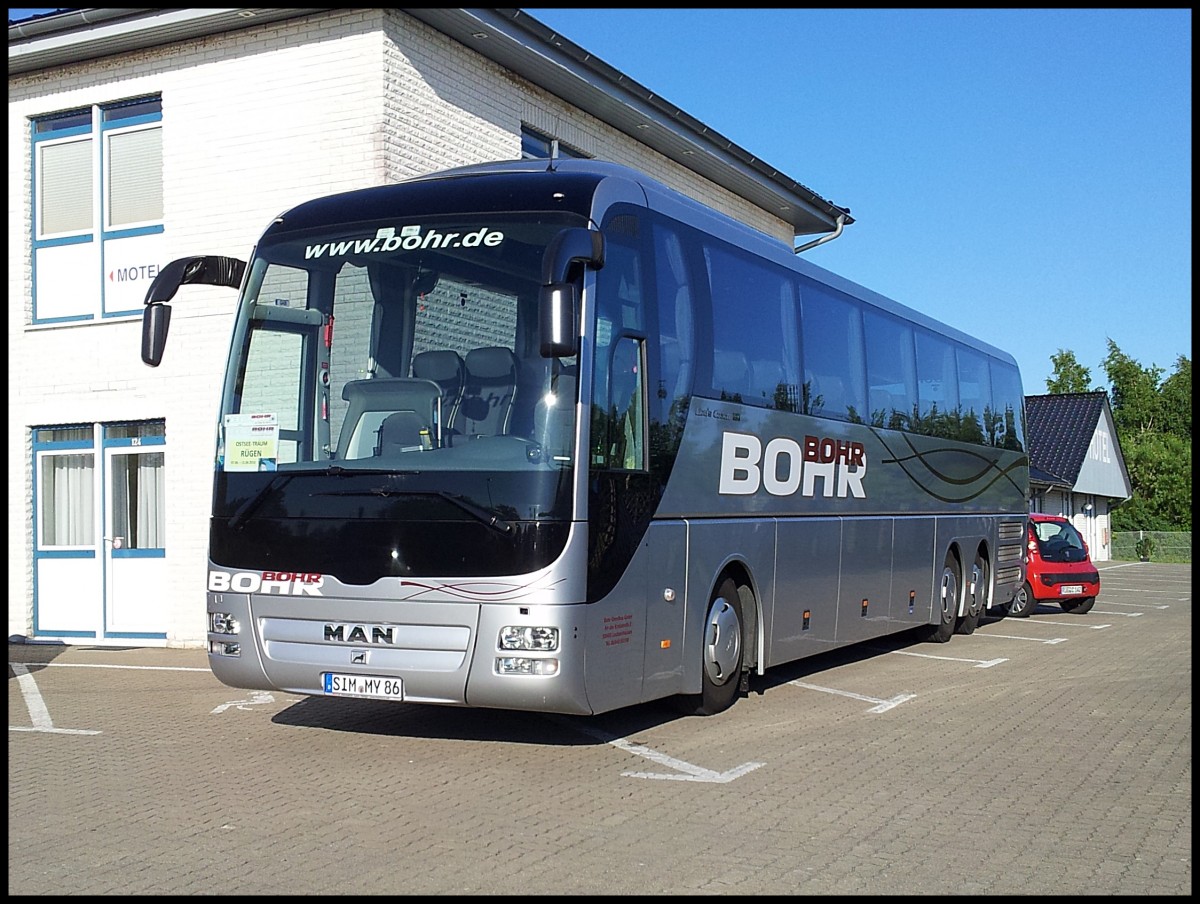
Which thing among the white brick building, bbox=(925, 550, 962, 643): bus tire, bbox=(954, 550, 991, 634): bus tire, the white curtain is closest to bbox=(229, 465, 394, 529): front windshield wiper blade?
the white brick building

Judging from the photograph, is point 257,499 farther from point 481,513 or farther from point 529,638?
point 529,638

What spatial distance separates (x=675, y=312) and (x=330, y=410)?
2529mm

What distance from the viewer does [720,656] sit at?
10.1 metres

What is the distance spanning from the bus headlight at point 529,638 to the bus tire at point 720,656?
2064 mm

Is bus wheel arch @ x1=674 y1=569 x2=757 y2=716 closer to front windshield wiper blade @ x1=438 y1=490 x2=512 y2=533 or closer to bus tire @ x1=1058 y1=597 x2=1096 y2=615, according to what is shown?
front windshield wiper blade @ x1=438 y1=490 x2=512 y2=533

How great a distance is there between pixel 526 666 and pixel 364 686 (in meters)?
1.12

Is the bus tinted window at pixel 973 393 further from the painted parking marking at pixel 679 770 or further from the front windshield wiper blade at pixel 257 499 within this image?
the front windshield wiper blade at pixel 257 499

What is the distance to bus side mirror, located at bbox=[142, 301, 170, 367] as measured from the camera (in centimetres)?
934

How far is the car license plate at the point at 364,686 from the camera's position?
8.38 metres

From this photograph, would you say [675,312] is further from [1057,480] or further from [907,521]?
[1057,480]

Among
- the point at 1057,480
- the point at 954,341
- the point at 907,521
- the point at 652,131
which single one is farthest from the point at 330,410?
the point at 1057,480

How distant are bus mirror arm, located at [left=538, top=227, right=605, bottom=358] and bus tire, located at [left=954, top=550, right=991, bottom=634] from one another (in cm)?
1013

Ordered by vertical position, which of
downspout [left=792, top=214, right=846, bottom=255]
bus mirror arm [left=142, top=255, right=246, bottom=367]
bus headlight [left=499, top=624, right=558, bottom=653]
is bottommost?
bus headlight [left=499, top=624, right=558, bottom=653]

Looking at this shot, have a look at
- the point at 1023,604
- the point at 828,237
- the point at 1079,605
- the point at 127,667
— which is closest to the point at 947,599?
the point at 1023,604
